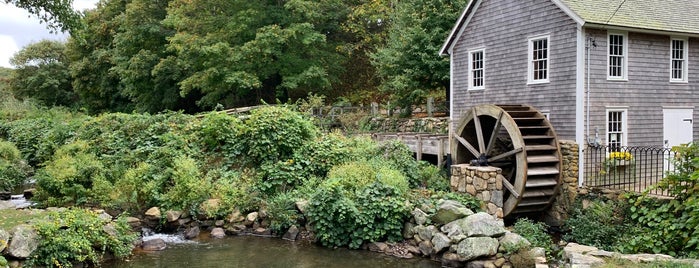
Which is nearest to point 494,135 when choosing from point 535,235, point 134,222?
point 535,235

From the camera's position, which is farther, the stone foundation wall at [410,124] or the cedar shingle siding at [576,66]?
the stone foundation wall at [410,124]

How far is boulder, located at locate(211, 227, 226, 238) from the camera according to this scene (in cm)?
1283

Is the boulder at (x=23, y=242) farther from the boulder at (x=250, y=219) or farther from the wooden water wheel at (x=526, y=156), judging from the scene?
the wooden water wheel at (x=526, y=156)

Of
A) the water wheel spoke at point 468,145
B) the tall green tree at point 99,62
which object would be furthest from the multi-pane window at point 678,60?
the tall green tree at point 99,62

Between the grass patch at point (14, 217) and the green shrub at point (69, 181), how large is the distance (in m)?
2.71

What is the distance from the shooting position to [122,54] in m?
32.3

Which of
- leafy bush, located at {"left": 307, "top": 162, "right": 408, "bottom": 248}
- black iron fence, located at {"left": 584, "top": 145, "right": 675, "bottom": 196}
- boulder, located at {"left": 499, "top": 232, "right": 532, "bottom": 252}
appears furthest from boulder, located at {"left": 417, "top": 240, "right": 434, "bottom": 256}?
black iron fence, located at {"left": 584, "top": 145, "right": 675, "bottom": 196}

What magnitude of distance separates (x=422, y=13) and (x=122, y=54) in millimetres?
20372

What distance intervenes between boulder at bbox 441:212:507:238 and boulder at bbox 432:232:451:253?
0.12m

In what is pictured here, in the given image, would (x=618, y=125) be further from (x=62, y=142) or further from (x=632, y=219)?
(x=62, y=142)

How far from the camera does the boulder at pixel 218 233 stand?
1283 cm

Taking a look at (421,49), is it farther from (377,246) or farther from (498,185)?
(377,246)

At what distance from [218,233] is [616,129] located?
34.0 ft

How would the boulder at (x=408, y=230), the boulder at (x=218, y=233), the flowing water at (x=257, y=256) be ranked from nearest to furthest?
the flowing water at (x=257, y=256), the boulder at (x=408, y=230), the boulder at (x=218, y=233)
